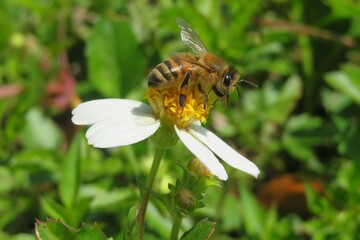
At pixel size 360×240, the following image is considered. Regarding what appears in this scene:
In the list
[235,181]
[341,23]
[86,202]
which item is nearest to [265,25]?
[341,23]

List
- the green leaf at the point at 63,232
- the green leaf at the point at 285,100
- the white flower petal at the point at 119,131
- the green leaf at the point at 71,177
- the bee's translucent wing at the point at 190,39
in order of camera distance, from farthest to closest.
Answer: the green leaf at the point at 285,100
the green leaf at the point at 71,177
the bee's translucent wing at the point at 190,39
the white flower petal at the point at 119,131
the green leaf at the point at 63,232

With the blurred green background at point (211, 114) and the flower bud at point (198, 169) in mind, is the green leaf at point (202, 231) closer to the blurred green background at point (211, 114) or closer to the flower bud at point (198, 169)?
the flower bud at point (198, 169)

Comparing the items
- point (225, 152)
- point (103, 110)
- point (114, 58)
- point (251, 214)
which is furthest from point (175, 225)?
point (114, 58)

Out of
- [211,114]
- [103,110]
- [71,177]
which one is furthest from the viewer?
[211,114]

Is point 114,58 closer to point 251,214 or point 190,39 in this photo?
point 251,214

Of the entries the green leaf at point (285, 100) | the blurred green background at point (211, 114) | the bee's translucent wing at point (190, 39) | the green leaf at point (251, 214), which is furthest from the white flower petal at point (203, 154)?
the green leaf at point (285, 100)

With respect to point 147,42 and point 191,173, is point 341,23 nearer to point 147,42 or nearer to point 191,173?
point 147,42
